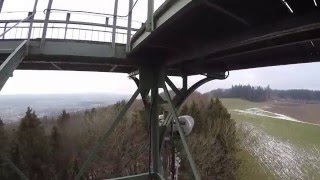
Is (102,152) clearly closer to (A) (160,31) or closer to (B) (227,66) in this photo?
(B) (227,66)

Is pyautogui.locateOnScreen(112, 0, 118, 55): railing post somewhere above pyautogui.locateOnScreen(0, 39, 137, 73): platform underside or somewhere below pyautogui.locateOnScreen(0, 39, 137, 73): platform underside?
above

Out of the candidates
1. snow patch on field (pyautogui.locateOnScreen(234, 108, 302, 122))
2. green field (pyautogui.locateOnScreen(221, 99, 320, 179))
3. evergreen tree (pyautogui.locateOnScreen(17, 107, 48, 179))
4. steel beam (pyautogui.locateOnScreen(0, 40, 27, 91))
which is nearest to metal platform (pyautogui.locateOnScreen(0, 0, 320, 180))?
steel beam (pyautogui.locateOnScreen(0, 40, 27, 91))

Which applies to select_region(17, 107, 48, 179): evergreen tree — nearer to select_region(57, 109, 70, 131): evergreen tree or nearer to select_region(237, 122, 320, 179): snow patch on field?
select_region(57, 109, 70, 131): evergreen tree

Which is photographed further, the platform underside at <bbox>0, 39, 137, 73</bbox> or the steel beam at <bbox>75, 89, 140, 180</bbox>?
the steel beam at <bbox>75, 89, 140, 180</bbox>

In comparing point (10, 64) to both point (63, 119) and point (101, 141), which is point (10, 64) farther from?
point (63, 119)

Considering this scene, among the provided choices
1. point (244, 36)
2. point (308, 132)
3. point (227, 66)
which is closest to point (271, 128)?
point (308, 132)

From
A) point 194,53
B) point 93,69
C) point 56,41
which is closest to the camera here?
point 194,53
